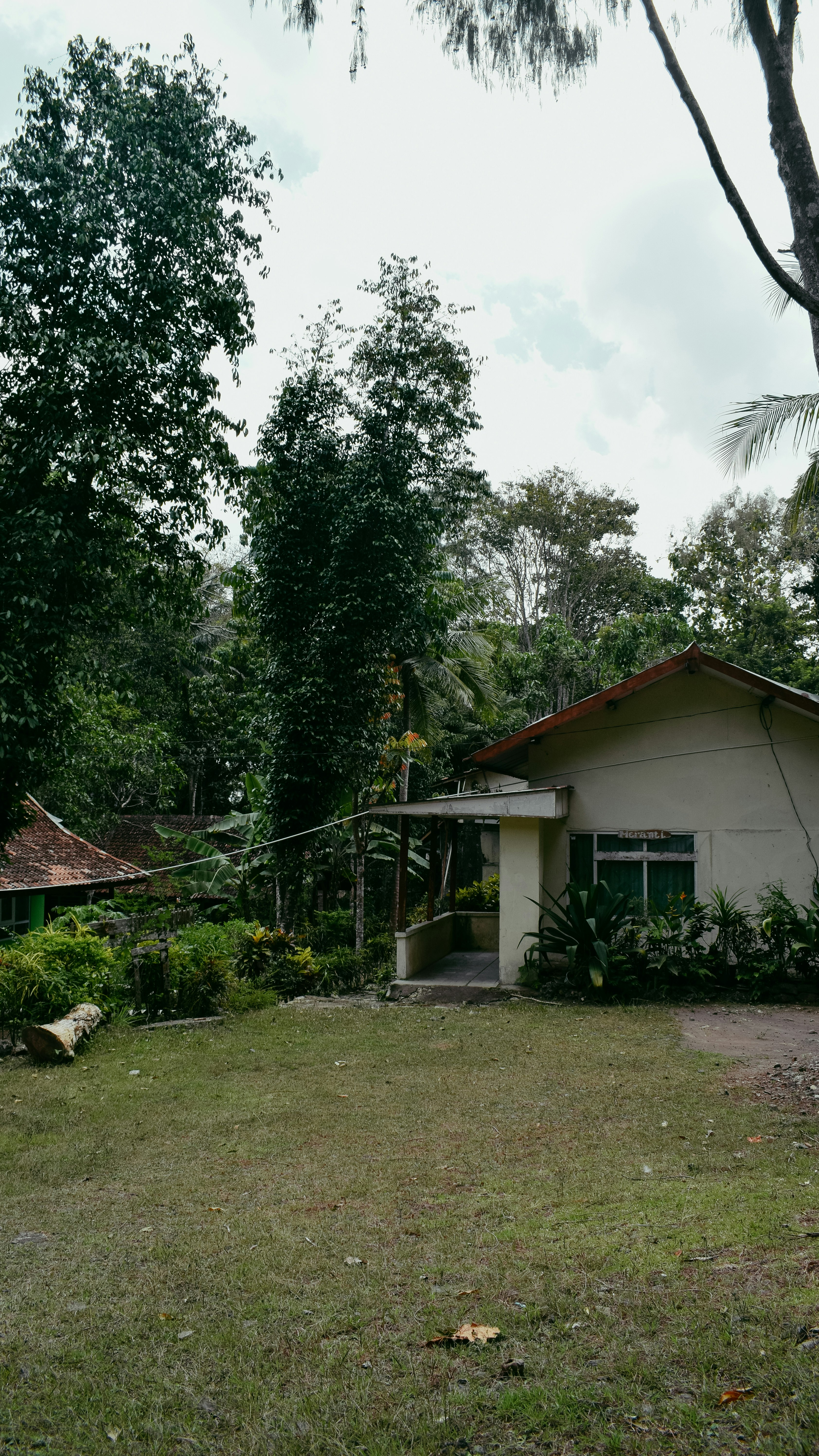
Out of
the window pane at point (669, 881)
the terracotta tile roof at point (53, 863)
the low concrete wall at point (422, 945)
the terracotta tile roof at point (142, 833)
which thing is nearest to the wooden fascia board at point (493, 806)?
the window pane at point (669, 881)

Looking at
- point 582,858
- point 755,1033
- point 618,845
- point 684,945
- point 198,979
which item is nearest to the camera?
point 755,1033

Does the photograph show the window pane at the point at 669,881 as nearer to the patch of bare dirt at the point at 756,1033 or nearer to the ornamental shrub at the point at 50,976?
the patch of bare dirt at the point at 756,1033

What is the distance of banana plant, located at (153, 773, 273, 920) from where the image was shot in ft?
57.3

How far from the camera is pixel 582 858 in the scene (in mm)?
13375

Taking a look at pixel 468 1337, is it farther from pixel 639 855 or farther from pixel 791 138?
pixel 639 855

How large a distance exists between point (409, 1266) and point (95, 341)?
8767mm

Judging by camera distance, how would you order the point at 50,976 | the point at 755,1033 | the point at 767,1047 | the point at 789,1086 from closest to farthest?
the point at 789,1086, the point at 767,1047, the point at 755,1033, the point at 50,976

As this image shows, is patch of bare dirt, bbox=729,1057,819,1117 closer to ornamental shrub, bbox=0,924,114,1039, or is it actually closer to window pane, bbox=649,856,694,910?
window pane, bbox=649,856,694,910

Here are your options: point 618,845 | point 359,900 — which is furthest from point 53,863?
point 618,845

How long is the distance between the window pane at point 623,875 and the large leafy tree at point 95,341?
7488 mm

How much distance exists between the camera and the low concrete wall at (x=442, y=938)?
43.2 feet

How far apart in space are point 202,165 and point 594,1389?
39.0ft

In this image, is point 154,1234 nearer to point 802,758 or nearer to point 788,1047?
point 788,1047

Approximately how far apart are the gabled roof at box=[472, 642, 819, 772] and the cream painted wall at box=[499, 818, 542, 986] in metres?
1.25
